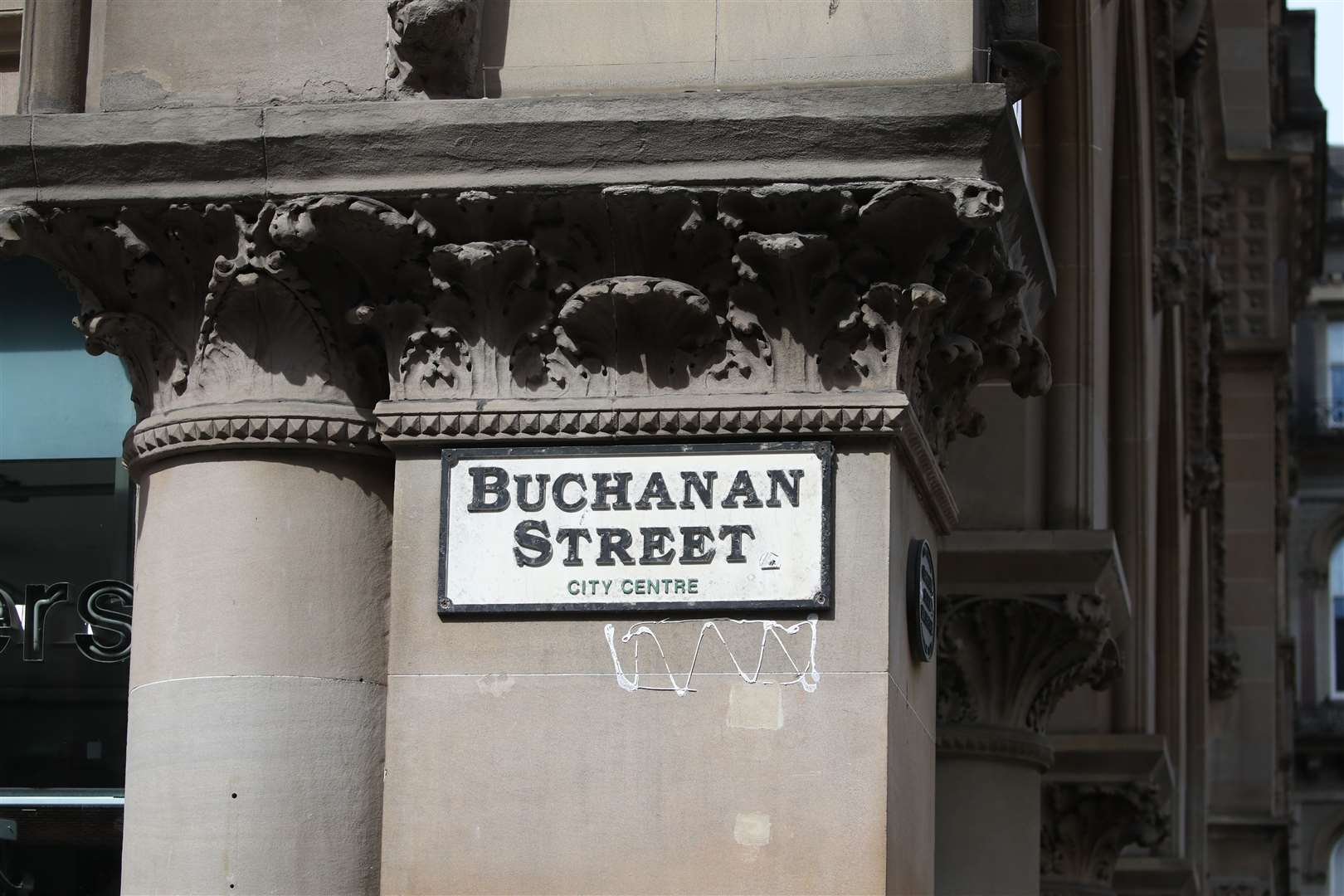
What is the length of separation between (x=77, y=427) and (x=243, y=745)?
9.82 feet

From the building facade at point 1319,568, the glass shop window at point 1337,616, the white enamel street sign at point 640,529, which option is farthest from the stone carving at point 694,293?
the glass shop window at point 1337,616

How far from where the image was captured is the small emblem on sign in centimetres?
733

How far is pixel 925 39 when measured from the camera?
7.28m

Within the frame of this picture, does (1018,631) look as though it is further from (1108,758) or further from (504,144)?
(504,144)

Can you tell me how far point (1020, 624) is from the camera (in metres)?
11.9

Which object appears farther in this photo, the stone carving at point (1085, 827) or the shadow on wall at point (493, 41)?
the stone carving at point (1085, 827)

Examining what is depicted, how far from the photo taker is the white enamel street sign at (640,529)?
22.7 ft

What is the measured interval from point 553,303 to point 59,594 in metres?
3.10

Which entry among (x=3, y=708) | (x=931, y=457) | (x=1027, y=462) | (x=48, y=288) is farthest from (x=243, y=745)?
(x=1027, y=462)

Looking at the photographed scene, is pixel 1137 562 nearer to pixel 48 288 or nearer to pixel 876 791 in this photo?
pixel 48 288

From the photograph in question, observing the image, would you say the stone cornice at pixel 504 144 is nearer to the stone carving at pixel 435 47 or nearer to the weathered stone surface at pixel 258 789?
the stone carving at pixel 435 47

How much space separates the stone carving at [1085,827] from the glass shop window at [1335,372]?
4202 centimetres

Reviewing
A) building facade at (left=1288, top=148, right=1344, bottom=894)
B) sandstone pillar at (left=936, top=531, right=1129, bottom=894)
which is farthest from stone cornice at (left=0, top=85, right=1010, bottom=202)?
building facade at (left=1288, top=148, right=1344, bottom=894)

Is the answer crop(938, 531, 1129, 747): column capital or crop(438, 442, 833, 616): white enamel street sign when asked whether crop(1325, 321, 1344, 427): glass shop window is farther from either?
crop(438, 442, 833, 616): white enamel street sign
